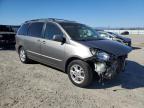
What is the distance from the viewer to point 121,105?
181 inches

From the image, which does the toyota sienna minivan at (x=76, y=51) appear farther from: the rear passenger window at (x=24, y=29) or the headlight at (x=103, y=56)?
the rear passenger window at (x=24, y=29)

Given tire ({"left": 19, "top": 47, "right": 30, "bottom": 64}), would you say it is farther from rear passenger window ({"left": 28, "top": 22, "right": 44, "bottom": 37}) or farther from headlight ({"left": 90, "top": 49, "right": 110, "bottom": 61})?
headlight ({"left": 90, "top": 49, "right": 110, "bottom": 61})

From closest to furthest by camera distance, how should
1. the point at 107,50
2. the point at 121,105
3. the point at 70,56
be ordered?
the point at 121,105 → the point at 107,50 → the point at 70,56

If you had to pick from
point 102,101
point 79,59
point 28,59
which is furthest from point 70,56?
point 28,59

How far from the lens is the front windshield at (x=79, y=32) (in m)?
6.38

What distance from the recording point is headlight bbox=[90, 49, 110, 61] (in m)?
5.41

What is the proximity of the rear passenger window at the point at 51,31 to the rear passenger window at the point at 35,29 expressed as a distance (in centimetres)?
47

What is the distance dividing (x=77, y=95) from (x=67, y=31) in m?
2.21

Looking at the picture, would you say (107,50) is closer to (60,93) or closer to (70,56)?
(70,56)

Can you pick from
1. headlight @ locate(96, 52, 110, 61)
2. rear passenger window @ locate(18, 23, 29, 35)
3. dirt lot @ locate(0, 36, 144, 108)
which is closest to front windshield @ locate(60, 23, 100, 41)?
headlight @ locate(96, 52, 110, 61)

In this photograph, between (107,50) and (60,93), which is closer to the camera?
(60,93)

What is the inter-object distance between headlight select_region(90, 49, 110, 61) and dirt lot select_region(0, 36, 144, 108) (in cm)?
89

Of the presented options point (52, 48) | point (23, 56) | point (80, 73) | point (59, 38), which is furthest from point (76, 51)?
point (23, 56)

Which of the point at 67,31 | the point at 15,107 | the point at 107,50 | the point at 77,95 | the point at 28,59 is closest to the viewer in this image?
the point at 15,107
